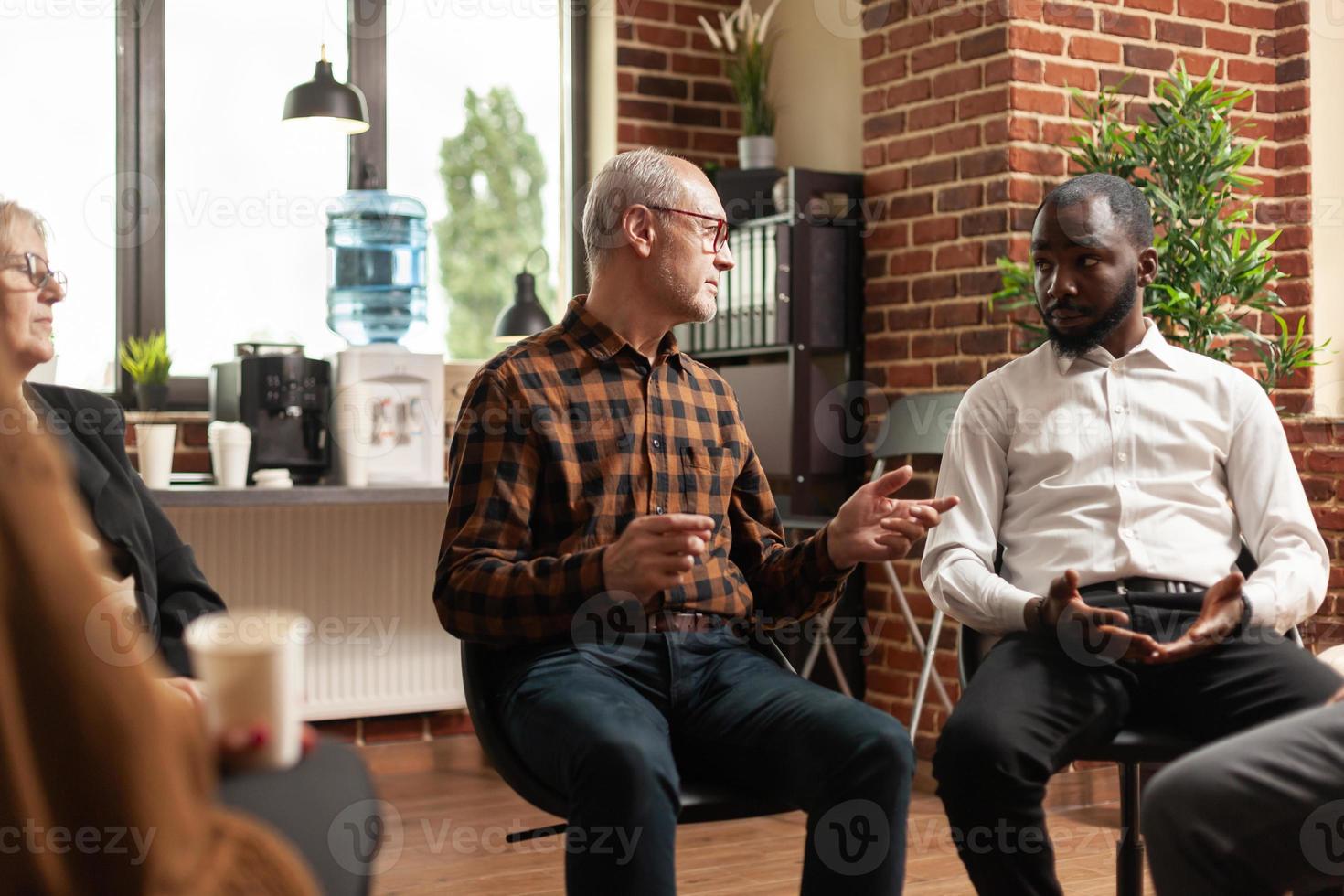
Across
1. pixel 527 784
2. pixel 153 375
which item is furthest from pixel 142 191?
pixel 527 784

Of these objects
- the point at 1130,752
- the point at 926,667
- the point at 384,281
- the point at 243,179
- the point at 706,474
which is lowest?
the point at 926,667

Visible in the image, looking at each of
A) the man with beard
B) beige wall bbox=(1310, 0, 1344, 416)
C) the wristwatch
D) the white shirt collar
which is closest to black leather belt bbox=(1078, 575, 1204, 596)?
the man with beard

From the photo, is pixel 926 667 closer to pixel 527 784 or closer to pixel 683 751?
pixel 683 751

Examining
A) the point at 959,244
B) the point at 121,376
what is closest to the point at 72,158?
the point at 121,376

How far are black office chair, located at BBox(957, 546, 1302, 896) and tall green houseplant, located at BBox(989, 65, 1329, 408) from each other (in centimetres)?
119

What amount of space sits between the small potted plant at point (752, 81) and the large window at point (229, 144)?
55 cm

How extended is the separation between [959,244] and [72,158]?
2586 mm

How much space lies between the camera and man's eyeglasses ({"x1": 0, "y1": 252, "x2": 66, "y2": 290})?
183 cm

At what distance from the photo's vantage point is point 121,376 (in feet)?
13.2

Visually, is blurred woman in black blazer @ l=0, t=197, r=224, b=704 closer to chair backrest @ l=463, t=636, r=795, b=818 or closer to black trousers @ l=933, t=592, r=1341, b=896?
chair backrest @ l=463, t=636, r=795, b=818

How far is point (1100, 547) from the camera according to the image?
2271 millimetres

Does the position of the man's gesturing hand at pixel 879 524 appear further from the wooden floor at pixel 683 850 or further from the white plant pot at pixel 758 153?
the white plant pot at pixel 758 153

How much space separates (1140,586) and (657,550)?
38.2 inches

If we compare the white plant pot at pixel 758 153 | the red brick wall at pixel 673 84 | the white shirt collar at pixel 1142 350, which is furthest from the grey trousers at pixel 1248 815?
the red brick wall at pixel 673 84
